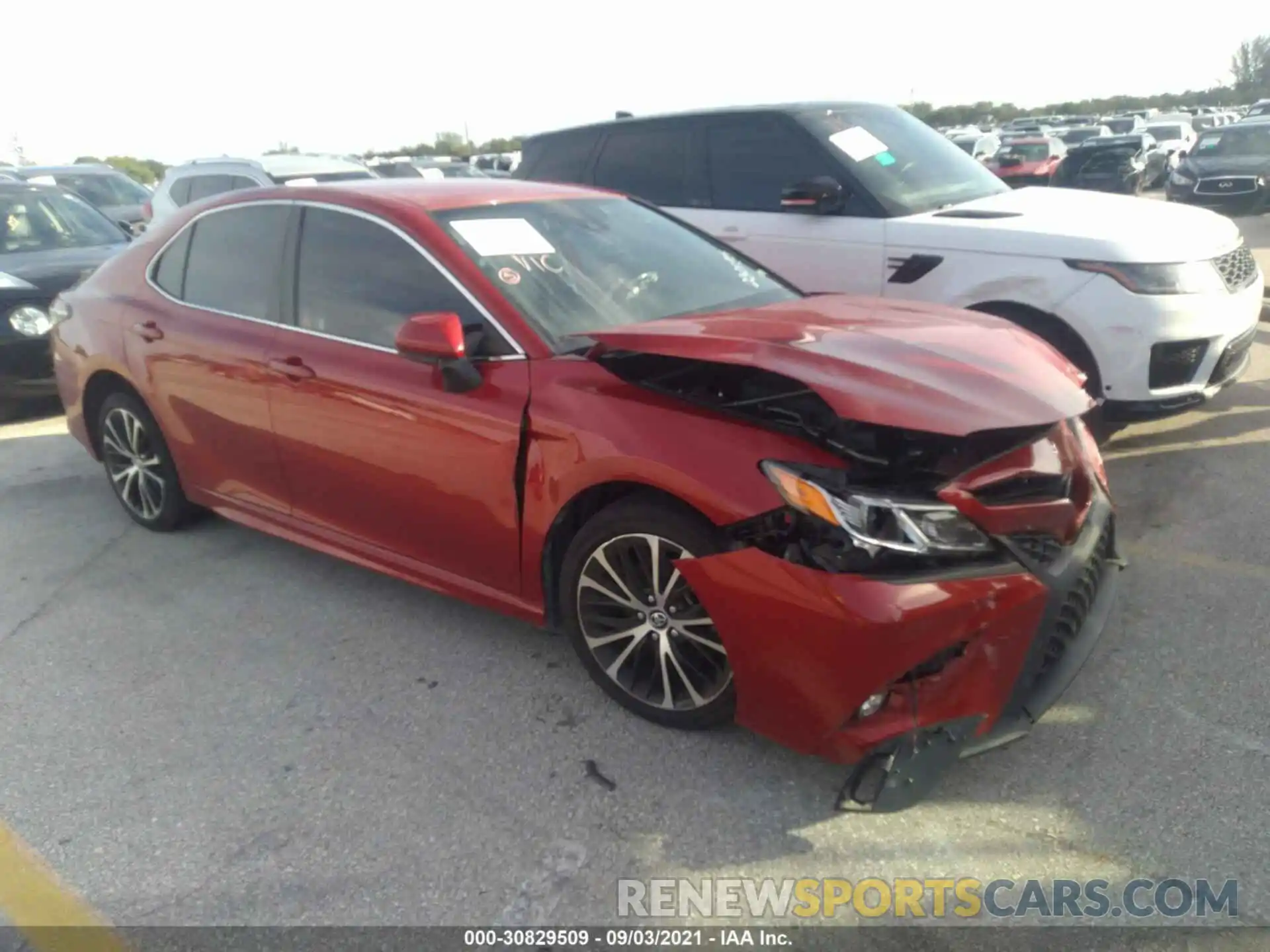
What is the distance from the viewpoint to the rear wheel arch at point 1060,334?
4980 mm

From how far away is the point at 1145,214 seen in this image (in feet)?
18.0

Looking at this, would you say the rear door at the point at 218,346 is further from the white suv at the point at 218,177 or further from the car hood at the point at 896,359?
the white suv at the point at 218,177

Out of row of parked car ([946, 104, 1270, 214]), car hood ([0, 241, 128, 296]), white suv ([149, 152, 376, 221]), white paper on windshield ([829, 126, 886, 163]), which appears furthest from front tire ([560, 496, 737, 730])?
white suv ([149, 152, 376, 221])

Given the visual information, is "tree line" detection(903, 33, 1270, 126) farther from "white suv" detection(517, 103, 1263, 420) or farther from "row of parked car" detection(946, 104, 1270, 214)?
"white suv" detection(517, 103, 1263, 420)

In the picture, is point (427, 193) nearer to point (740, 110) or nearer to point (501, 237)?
point (501, 237)

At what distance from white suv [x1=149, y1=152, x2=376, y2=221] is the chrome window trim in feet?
22.2

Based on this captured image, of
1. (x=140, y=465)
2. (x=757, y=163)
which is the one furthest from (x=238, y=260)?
(x=757, y=163)

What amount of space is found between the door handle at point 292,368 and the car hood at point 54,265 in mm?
4270

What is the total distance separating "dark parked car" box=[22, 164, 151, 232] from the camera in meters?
14.7

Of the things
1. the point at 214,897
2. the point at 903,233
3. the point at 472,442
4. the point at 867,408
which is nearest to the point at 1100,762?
the point at 867,408

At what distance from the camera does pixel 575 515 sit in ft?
10.8

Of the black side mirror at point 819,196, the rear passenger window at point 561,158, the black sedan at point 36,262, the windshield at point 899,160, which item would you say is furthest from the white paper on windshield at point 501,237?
the black sedan at point 36,262

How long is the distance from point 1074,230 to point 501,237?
2.94 metres

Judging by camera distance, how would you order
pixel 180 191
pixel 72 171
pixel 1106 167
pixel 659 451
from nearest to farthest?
pixel 659 451
pixel 180 191
pixel 72 171
pixel 1106 167
